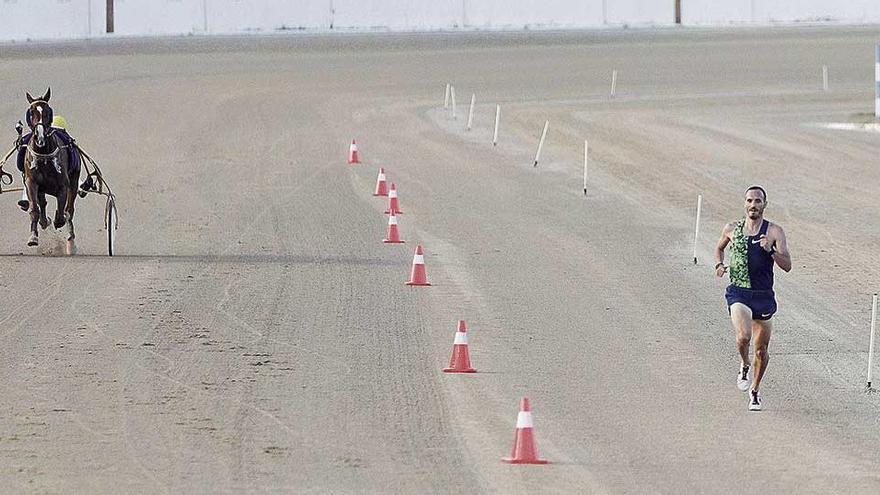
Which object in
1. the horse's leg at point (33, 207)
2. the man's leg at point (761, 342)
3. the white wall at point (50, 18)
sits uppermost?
the white wall at point (50, 18)

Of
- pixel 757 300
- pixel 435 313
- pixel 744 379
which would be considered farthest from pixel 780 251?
pixel 435 313

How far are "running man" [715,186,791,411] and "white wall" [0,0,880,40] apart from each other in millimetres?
57551

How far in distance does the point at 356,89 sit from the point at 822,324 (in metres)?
34.1

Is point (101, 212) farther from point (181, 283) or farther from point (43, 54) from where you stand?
point (43, 54)

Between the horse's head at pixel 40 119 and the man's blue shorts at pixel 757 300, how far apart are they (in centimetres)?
978

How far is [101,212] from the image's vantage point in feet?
84.7

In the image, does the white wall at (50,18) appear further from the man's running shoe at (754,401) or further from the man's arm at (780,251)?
the man's arm at (780,251)

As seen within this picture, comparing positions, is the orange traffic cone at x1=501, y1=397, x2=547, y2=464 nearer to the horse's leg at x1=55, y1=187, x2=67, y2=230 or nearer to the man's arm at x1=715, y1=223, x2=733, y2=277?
the man's arm at x1=715, y1=223, x2=733, y2=277

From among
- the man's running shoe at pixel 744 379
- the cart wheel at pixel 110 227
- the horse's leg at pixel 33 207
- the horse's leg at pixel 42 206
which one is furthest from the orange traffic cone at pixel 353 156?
the man's running shoe at pixel 744 379

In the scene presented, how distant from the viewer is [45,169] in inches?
763

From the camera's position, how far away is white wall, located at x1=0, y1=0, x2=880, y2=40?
66688mm

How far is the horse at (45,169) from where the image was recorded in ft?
62.3

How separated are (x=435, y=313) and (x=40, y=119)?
5731 mm

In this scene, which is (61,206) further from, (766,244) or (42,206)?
(766,244)
